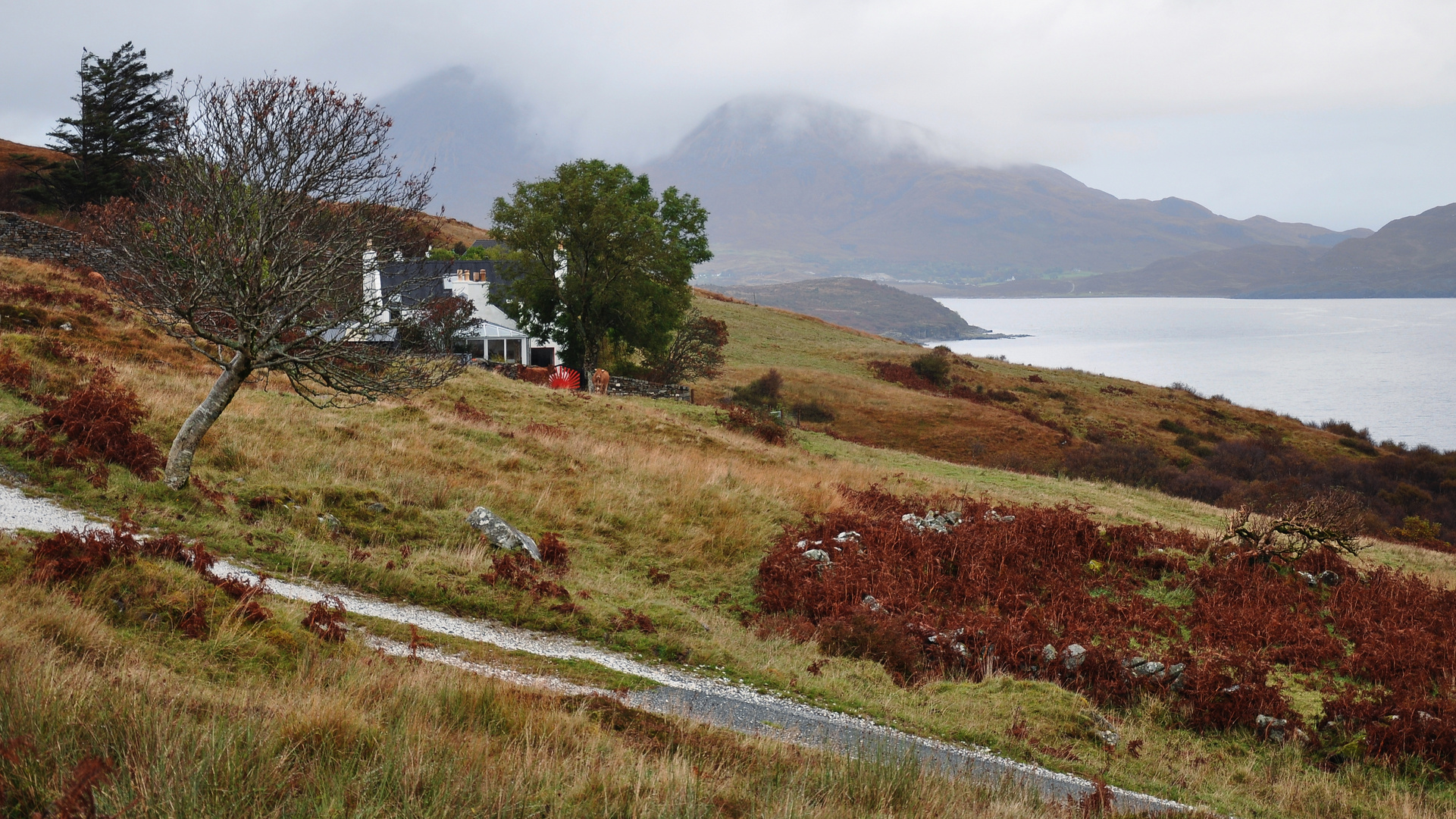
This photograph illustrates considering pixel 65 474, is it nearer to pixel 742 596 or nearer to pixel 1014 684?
pixel 742 596

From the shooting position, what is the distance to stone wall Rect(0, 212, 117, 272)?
3316 cm

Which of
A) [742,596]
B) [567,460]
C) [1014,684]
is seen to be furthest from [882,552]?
[567,460]

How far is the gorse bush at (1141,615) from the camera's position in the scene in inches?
389

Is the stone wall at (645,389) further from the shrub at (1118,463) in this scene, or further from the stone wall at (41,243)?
the shrub at (1118,463)

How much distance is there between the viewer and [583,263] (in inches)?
1617

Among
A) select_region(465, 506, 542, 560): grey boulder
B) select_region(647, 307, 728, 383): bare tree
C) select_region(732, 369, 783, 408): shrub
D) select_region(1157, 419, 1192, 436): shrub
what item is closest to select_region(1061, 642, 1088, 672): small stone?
select_region(465, 506, 542, 560): grey boulder

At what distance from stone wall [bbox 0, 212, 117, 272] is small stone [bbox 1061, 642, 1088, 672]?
36.5m

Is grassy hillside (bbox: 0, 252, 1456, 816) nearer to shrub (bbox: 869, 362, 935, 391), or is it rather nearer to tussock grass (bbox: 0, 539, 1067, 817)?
tussock grass (bbox: 0, 539, 1067, 817)

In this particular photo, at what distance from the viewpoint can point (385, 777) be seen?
14.4 ft

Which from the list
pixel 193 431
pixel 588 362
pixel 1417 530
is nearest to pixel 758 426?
pixel 588 362

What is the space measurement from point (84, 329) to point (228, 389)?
13.5 meters

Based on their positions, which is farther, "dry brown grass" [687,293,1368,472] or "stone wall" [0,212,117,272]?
"dry brown grass" [687,293,1368,472]

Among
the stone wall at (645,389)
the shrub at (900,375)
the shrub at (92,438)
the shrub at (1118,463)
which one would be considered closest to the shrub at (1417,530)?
the shrub at (1118,463)

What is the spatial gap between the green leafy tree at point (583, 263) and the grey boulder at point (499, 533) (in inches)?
1098
